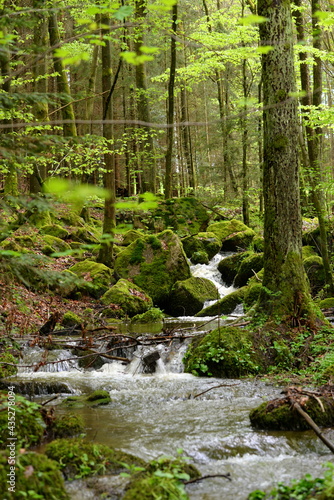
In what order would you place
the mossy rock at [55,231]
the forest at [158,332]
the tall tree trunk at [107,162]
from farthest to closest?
the mossy rock at [55,231], the tall tree trunk at [107,162], the forest at [158,332]

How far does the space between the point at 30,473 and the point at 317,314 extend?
560cm

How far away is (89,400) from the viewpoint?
5.85 meters

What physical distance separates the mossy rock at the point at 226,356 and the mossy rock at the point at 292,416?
2.03 meters

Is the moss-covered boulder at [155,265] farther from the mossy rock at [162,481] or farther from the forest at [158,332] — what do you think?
the mossy rock at [162,481]

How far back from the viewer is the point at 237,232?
56.2 ft

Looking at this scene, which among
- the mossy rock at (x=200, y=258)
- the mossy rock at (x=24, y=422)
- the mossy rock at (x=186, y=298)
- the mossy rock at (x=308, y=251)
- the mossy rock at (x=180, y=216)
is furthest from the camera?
the mossy rock at (x=180, y=216)

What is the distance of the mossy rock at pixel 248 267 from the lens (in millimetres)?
12656

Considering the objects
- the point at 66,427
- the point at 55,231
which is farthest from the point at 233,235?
the point at 66,427

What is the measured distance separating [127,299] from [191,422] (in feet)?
22.2

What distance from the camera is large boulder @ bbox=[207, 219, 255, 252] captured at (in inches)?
653

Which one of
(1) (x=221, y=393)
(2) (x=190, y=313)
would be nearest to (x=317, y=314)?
(1) (x=221, y=393)

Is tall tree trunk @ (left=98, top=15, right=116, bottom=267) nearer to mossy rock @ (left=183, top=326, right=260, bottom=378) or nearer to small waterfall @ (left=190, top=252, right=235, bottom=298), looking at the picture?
small waterfall @ (left=190, top=252, right=235, bottom=298)

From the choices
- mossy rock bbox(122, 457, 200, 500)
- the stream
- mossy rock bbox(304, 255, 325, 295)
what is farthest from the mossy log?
mossy rock bbox(304, 255, 325, 295)

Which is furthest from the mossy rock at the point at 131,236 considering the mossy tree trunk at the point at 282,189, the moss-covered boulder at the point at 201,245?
the mossy tree trunk at the point at 282,189
